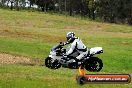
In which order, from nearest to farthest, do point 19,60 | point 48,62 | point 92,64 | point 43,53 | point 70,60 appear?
point 48,62 → point 92,64 → point 70,60 → point 19,60 → point 43,53

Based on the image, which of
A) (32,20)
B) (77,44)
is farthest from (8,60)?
(32,20)

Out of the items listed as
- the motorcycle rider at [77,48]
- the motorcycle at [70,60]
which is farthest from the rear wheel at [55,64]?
the motorcycle rider at [77,48]

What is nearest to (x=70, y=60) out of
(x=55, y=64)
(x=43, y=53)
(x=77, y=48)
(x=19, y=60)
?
(x=77, y=48)

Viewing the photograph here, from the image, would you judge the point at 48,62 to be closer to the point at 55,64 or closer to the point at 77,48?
the point at 55,64

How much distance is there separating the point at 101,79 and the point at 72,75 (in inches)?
602

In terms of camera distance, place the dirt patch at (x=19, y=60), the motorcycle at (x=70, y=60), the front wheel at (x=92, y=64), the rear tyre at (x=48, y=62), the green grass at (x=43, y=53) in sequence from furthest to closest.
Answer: the dirt patch at (x=19, y=60)
the green grass at (x=43, y=53)
the front wheel at (x=92, y=64)
the motorcycle at (x=70, y=60)
the rear tyre at (x=48, y=62)

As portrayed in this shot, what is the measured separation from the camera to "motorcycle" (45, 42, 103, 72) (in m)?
15.0

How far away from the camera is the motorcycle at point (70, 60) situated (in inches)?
592

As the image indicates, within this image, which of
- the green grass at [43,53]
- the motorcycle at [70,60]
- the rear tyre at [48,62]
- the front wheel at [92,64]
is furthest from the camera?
the green grass at [43,53]

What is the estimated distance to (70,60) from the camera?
15562 mm

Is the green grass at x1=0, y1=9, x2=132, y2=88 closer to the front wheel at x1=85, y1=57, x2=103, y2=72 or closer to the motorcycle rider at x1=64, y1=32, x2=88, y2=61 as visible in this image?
the front wheel at x1=85, y1=57, x2=103, y2=72

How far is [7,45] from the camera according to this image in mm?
48938

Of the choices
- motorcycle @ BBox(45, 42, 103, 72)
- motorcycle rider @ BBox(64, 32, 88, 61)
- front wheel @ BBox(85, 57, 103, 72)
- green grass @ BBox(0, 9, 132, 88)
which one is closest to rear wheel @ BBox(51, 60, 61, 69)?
motorcycle @ BBox(45, 42, 103, 72)

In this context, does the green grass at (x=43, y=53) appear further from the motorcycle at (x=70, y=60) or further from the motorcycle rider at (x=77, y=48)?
the motorcycle rider at (x=77, y=48)
